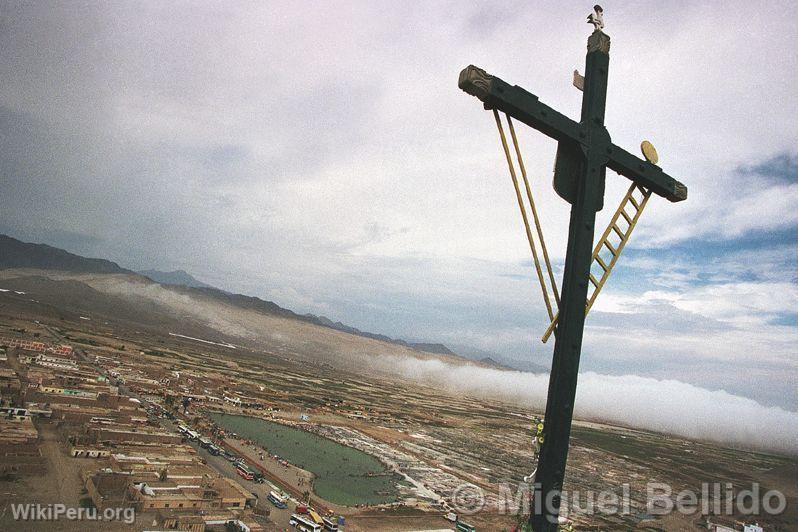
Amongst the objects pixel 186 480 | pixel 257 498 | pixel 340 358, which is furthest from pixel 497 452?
pixel 340 358

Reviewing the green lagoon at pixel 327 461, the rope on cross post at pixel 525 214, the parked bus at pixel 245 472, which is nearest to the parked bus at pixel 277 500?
the parked bus at pixel 245 472

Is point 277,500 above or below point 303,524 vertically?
below

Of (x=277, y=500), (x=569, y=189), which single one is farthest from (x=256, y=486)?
(x=569, y=189)

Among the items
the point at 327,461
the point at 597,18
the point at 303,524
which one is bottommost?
the point at 327,461

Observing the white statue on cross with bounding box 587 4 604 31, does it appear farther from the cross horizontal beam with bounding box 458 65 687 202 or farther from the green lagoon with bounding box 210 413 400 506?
the green lagoon with bounding box 210 413 400 506

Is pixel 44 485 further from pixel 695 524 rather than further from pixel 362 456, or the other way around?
pixel 695 524

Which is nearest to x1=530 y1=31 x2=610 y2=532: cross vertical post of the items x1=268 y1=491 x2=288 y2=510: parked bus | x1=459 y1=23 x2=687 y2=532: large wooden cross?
x1=459 y1=23 x2=687 y2=532: large wooden cross

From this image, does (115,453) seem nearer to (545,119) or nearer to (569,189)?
(569,189)
